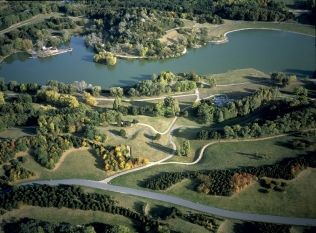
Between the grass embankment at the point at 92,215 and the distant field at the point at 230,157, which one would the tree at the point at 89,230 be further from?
the distant field at the point at 230,157

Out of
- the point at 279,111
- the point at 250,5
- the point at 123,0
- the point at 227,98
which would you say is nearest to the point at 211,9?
the point at 250,5

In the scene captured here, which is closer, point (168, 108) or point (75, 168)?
point (75, 168)

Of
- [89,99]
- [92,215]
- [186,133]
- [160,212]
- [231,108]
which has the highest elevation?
[231,108]

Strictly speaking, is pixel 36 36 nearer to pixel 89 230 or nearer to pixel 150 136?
pixel 150 136

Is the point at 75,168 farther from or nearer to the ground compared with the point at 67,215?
farther from the ground

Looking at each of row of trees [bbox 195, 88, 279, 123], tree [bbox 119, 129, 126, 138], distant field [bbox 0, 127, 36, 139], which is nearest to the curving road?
tree [bbox 119, 129, 126, 138]

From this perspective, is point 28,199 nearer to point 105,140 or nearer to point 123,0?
point 105,140

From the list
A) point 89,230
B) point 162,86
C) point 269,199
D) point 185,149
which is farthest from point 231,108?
point 89,230
